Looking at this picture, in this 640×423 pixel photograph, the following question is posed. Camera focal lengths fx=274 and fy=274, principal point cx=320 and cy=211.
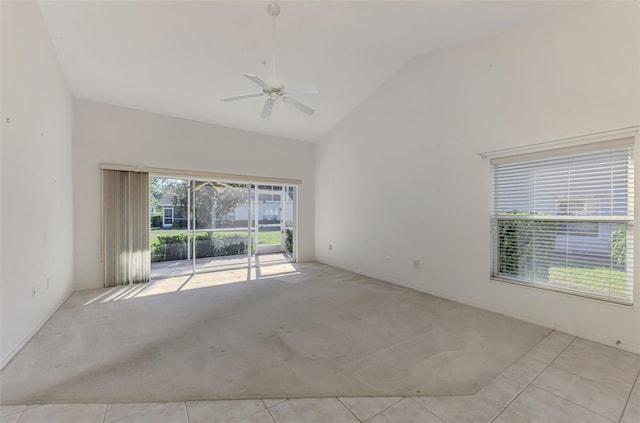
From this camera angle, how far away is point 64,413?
184 centimetres

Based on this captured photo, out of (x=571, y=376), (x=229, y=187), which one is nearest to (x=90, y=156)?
(x=229, y=187)

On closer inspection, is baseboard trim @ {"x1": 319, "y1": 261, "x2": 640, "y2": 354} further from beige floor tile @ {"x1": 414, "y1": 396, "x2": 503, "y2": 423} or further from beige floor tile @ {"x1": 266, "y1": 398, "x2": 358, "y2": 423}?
beige floor tile @ {"x1": 266, "y1": 398, "x2": 358, "y2": 423}

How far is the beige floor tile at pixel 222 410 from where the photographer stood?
1803mm

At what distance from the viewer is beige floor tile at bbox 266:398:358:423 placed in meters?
1.80

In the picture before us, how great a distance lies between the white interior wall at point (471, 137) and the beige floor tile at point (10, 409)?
462cm

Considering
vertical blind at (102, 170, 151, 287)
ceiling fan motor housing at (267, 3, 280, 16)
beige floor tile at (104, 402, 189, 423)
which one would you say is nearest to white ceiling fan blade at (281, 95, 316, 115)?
ceiling fan motor housing at (267, 3, 280, 16)

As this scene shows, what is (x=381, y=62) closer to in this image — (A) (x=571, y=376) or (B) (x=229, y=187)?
(B) (x=229, y=187)

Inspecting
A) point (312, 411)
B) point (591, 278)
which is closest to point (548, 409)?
point (312, 411)

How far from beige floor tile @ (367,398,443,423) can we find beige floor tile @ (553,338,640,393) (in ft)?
5.01

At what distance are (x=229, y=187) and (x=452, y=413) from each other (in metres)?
5.63

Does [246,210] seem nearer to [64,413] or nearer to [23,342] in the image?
[23,342]

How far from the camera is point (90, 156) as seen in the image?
4648 mm

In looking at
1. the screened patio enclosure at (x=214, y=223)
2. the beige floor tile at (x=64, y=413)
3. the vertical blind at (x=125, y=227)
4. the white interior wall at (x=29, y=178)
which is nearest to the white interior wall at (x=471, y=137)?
the screened patio enclosure at (x=214, y=223)

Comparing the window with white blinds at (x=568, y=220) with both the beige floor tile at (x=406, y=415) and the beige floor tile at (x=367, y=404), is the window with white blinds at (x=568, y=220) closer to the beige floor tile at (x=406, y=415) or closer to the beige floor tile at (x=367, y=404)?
the beige floor tile at (x=406, y=415)
